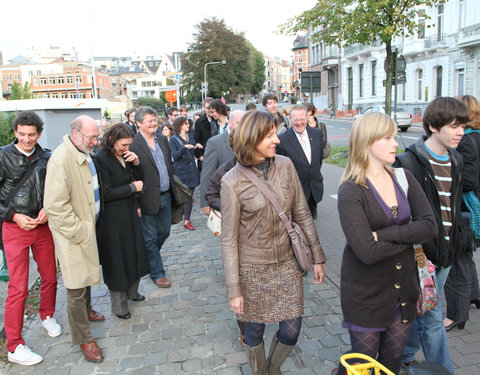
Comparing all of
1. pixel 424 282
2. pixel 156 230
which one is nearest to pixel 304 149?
pixel 156 230

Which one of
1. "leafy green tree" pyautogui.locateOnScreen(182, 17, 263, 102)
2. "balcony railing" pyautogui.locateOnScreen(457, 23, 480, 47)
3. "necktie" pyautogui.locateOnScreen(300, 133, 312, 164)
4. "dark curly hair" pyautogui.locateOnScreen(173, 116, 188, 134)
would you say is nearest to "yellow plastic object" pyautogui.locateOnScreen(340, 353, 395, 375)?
"necktie" pyautogui.locateOnScreen(300, 133, 312, 164)

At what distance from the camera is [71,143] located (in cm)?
362

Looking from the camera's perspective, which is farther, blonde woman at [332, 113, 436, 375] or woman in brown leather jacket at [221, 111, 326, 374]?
woman in brown leather jacket at [221, 111, 326, 374]

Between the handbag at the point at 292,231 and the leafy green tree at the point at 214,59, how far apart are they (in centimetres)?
6007

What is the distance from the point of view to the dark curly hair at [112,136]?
4.18 metres

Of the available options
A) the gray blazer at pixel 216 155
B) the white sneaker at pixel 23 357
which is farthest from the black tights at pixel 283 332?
the gray blazer at pixel 216 155

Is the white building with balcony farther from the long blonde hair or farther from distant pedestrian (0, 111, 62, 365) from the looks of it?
the long blonde hair

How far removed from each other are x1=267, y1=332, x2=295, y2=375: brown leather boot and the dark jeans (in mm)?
2511

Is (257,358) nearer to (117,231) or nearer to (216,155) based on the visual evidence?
(117,231)

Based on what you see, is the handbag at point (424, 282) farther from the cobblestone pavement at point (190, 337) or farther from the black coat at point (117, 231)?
the black coat at point (117, 231)

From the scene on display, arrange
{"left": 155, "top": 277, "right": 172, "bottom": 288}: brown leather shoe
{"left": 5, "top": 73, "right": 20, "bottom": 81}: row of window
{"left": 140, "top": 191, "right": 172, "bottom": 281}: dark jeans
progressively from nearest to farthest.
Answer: {"left": 140, "top": 191, "right": 172, "bottom": 281}: dark jeans
{"left": 155, "top": 277, "right": 172, "bottom": 288}: brown leather shoe
{"left": 5, "top": 73, "right": 20, "bottom": 81}: row of window

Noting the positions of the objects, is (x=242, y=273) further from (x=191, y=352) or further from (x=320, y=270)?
(x=191, y=352)

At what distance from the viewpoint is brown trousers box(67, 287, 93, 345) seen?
3.59 meters

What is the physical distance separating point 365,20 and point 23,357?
13.4 metres
